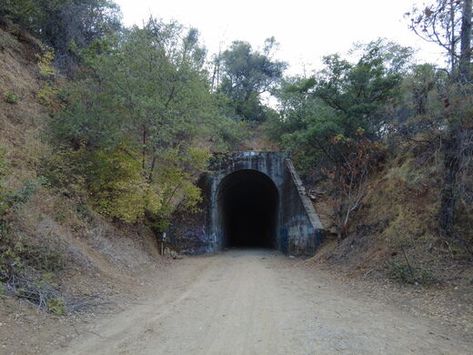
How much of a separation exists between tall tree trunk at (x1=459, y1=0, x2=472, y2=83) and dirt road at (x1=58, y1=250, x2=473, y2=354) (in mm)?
6030

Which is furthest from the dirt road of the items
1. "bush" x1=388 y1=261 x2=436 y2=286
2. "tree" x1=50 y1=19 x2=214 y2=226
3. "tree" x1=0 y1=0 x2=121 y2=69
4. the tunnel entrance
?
"tree" x1=0 y1=0 x2=121 y2=69

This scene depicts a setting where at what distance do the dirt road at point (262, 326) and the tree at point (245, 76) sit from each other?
95.3ft

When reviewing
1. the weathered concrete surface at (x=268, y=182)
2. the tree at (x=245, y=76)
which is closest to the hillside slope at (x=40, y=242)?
the weathered concrete surface at (x=268, y=182)

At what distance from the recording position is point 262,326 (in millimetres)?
6637

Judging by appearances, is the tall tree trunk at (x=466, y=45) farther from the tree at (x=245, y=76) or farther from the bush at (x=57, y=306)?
the tree at (x=245, y=76)

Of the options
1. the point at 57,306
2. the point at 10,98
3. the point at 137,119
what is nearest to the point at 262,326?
the point at 57,306

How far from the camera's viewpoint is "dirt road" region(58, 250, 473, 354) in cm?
556

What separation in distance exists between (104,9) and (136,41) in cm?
933

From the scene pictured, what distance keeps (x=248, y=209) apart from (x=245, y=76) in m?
13.1

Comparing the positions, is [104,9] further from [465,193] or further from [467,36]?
[465,193]

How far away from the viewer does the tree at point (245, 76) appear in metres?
37.9

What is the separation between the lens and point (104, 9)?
2219 centimetres

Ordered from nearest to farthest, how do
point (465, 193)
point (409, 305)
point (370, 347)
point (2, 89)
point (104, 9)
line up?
point (370, 347)
point (409, 305)
point (465, 193)
point (2, 89)
point (104, 9)

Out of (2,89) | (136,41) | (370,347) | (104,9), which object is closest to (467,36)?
(370,347)
